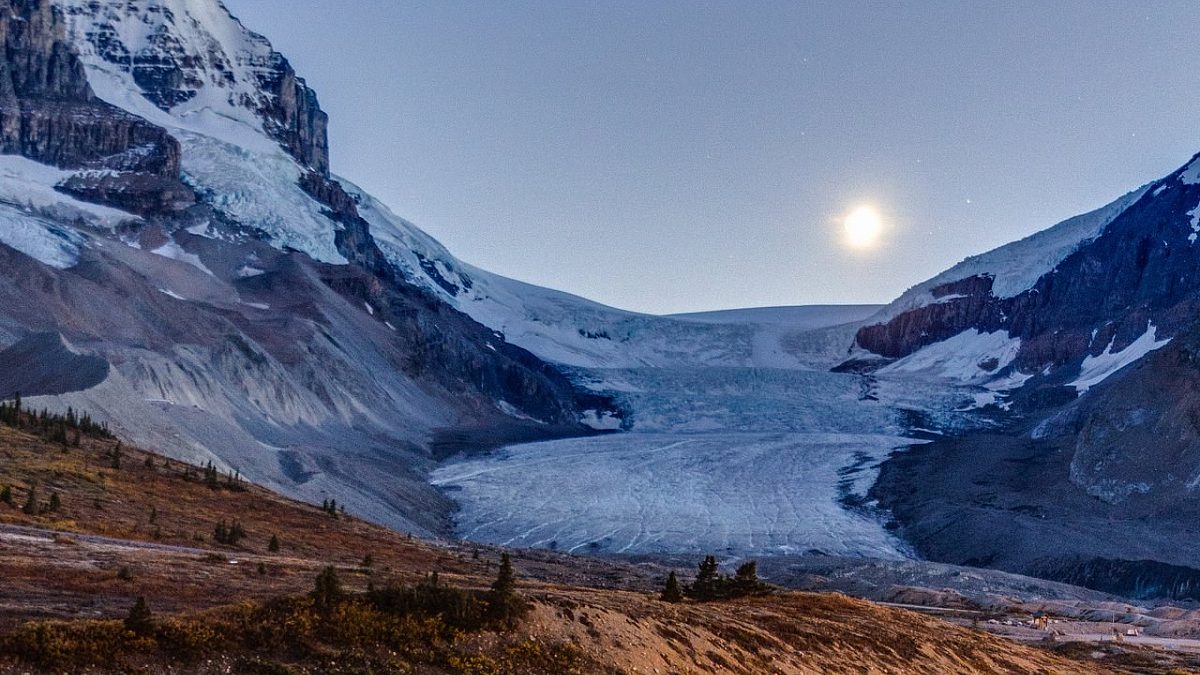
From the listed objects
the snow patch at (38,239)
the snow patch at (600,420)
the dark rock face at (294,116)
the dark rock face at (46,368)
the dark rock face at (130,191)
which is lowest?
the dark rock face at (46,368)

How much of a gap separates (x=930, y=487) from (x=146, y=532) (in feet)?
216

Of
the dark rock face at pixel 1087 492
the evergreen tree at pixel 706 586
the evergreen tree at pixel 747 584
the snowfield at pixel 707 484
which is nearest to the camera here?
the evergreen tree at pixel 706 586

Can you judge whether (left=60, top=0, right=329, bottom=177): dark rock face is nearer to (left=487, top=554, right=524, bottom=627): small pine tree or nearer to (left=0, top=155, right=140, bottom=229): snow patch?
(left=0, top=155, right=140, bottom=229): snow patch

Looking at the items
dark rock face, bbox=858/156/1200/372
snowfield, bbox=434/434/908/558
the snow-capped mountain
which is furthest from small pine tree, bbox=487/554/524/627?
dark rock face, bbox=858/156/1200/372

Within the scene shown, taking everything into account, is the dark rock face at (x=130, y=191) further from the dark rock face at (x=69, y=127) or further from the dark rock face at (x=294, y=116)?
the dark rock face at (x=294, y=116)

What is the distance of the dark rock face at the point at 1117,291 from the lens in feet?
477

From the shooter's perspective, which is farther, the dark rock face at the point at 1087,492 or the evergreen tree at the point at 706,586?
the dark rock face at the point at 1087,492

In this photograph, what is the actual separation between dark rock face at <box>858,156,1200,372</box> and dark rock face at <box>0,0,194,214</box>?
11529 centimetres

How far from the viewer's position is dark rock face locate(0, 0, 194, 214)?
125 meters

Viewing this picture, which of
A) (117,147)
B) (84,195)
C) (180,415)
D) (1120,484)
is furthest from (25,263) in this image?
(1120,484)

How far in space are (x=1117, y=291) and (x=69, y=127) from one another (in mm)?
137075

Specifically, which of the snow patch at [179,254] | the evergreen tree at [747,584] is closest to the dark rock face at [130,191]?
the snow patch at [179,254]

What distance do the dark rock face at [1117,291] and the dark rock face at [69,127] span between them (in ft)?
378

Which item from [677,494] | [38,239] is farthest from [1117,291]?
[38,239]
